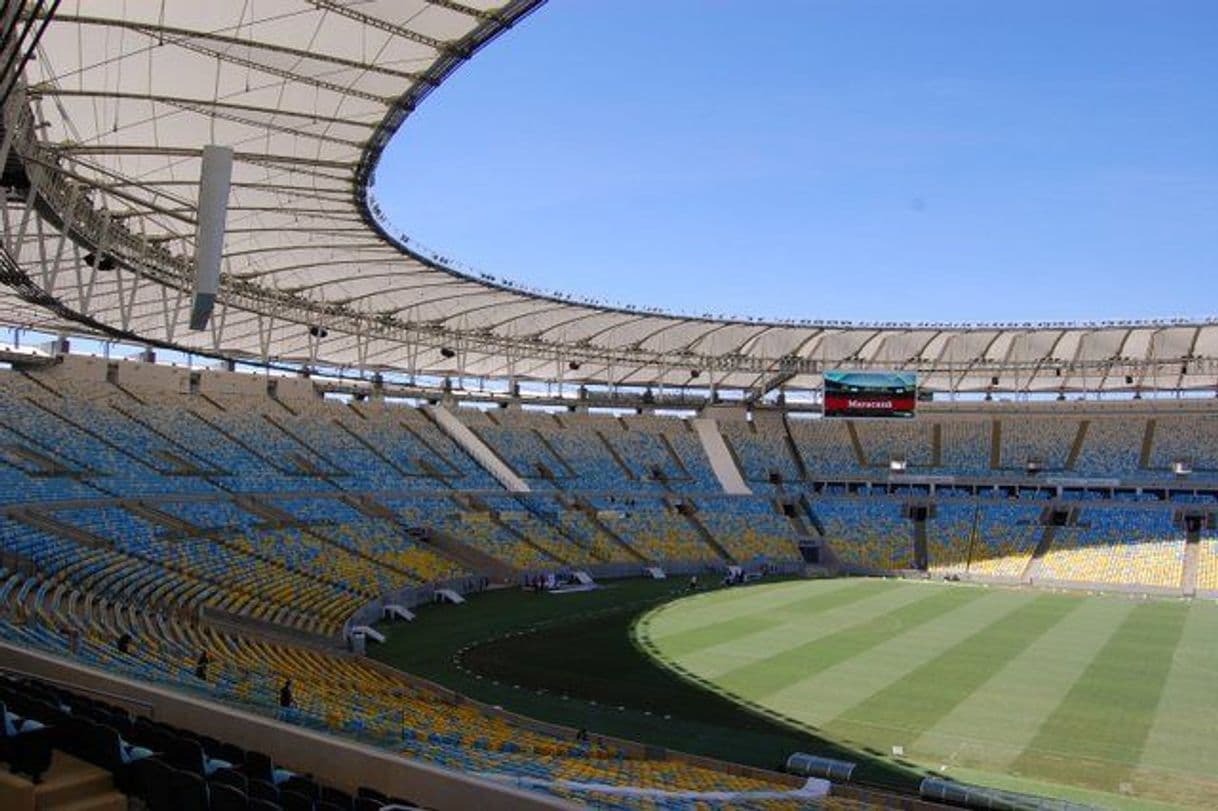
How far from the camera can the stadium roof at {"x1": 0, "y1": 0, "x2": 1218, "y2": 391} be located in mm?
18578

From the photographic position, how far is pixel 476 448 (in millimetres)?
60125

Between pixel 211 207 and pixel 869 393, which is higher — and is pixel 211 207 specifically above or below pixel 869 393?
below

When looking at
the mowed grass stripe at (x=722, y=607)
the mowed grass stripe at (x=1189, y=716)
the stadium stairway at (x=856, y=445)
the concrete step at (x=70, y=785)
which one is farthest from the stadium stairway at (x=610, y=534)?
the concrete step at (x=70, y=785)

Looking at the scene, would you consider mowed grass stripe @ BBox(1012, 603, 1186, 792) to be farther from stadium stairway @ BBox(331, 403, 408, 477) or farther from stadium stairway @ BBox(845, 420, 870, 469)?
stadium stairway @ BBox(331, 403, 408, 477)

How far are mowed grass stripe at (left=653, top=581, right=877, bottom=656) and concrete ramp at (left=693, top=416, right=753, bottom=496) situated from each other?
17.4 meters

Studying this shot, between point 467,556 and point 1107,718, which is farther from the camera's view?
point 467,556

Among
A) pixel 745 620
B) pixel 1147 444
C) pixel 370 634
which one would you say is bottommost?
pixel 370 634

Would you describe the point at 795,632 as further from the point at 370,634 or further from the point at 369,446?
the point at 369,446

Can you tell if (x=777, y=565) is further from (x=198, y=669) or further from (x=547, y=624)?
(x=198, y=669)

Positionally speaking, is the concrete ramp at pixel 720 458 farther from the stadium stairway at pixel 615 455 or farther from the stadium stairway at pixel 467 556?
the stadium stairway at pixel 467 556

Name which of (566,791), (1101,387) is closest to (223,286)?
(566,791)

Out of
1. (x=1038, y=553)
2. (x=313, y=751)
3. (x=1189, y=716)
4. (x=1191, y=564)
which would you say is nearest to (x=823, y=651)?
(x=1189, y=716)

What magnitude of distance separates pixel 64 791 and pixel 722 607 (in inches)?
1430

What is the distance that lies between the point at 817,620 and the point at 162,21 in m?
29.4
